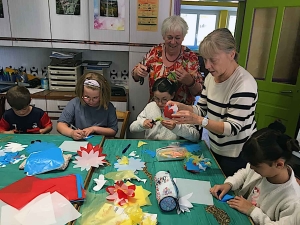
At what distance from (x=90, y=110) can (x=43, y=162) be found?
2.18 feet

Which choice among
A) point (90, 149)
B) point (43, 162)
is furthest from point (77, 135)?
point (43, 162)

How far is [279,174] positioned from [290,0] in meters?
2.20

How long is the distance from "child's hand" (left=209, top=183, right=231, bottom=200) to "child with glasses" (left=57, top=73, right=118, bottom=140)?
921 mm

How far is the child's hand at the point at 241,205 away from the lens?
108 cm

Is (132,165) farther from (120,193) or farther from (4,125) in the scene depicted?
(4,125)

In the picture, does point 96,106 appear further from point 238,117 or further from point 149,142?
point 238,117

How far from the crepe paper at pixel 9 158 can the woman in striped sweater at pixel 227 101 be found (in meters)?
0.91

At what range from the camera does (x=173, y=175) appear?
1.34 meters

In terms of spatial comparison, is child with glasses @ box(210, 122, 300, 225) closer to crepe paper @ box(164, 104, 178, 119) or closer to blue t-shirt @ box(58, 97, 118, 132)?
crepe paper @ box(164, 104, 178, 119)

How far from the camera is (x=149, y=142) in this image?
1698mm

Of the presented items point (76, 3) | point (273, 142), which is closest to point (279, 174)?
point (273, 142)

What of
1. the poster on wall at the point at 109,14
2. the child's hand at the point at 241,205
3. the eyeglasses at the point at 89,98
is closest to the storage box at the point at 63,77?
the poster on wall at the point at 109,14

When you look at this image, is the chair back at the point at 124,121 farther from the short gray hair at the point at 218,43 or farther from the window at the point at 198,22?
the window at the point at 198,22

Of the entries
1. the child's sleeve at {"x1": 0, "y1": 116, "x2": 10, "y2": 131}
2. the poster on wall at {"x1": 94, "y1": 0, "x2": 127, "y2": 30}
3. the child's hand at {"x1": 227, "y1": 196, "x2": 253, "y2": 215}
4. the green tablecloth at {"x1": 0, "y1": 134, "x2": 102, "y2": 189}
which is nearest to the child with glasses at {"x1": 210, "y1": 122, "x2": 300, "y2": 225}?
the child's hand at {"x1": 227, "y1": 196, "x2": 253, "y2": 215}
